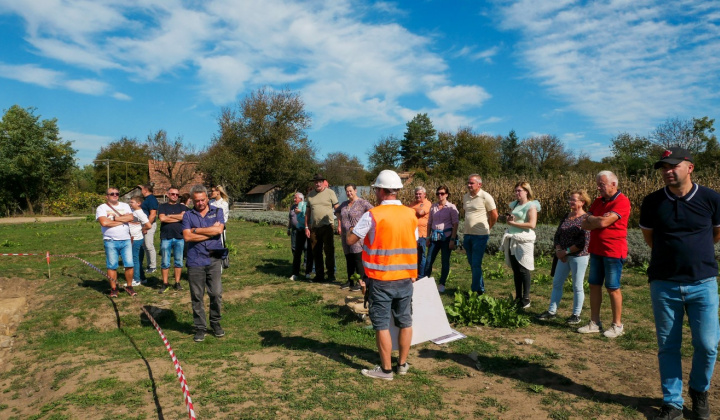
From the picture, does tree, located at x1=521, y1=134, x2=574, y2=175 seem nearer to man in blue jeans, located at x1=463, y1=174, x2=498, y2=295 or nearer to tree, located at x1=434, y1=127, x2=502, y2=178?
tree, located at x1=434, y1=127, x2=502, y2=178

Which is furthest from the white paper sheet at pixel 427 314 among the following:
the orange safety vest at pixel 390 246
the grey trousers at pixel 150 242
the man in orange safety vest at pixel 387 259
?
the grey trousers at pixel 150 242

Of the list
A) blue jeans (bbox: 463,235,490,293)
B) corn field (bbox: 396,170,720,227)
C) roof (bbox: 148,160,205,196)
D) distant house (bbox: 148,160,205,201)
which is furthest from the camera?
distant house (bbox: 148,160,205,201)

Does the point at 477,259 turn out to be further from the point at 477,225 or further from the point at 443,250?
the point at 443,250

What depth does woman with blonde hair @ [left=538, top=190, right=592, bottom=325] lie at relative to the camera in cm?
589

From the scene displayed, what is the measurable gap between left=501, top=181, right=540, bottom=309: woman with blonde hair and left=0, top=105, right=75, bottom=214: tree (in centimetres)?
4465

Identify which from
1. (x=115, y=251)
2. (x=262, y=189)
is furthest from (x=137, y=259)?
(x=262, y=189)

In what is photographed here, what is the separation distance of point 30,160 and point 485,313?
44966 millimetres

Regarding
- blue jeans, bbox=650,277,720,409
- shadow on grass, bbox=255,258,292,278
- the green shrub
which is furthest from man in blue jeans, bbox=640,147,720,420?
shadow on grass, bbox=255,258,292,278

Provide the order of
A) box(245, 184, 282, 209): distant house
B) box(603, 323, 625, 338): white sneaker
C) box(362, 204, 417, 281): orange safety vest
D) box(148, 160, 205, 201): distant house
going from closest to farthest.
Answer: box(362, 204, 417, 281): orange safety vest
box(603, 323, 625, 338): white sneaker
box(245, 184, 282, 209): distant house
box(148, 160, 205, 201): distant house

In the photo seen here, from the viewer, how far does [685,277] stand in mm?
3527

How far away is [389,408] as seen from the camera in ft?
12.6

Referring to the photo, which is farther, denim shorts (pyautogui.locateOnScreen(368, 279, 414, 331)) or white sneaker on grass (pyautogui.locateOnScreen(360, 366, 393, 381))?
white sneaker on grass (pyautogui.locateOnScreen(360, 366, 393, 381))

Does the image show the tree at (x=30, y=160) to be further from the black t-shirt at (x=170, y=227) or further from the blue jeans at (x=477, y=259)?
the blue jeans at (x=477, y=259)

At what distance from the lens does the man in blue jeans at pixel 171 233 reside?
8.72 m
